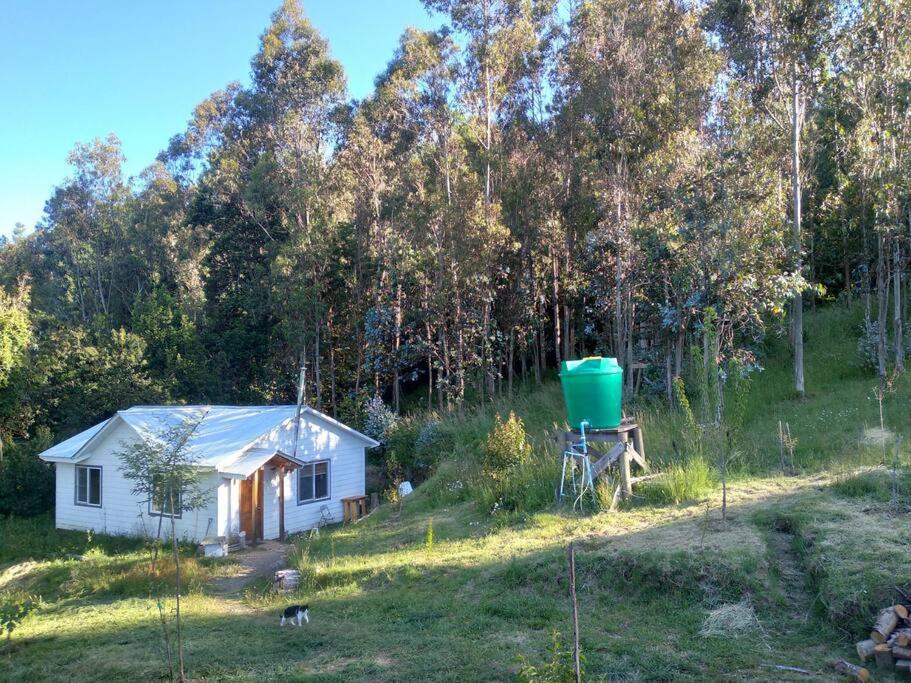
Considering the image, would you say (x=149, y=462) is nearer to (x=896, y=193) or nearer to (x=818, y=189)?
(x=896, y=193)

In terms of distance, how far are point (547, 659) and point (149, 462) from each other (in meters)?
5.44

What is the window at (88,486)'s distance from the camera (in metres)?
21.1

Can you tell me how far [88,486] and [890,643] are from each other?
840 inches

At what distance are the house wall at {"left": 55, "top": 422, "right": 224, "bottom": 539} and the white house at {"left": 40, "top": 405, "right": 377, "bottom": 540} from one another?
28 mm

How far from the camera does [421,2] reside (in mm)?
24562

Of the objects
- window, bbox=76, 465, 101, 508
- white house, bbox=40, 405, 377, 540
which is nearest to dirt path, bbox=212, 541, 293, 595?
white house, bbox=40, 405, 377, 540

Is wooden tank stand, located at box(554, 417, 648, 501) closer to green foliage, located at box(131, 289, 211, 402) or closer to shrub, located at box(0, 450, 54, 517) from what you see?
shrub, located at box(0, 450, 54, 517)

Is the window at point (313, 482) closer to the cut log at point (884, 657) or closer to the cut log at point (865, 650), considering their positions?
the cut log at point (865, 650)

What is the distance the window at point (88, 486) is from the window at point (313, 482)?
609 cm

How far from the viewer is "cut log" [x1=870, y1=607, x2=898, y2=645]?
5.75 metres

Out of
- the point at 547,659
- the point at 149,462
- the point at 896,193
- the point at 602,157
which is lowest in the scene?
the point at 547,659

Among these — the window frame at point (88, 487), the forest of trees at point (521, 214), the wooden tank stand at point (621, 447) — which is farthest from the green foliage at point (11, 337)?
the wooden tank stand at point (621, 447)

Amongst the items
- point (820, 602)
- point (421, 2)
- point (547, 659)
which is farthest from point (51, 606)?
point (421, 2)

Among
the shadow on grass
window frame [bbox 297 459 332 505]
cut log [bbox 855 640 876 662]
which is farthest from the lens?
window frame [bbox 297 459 332 505]
